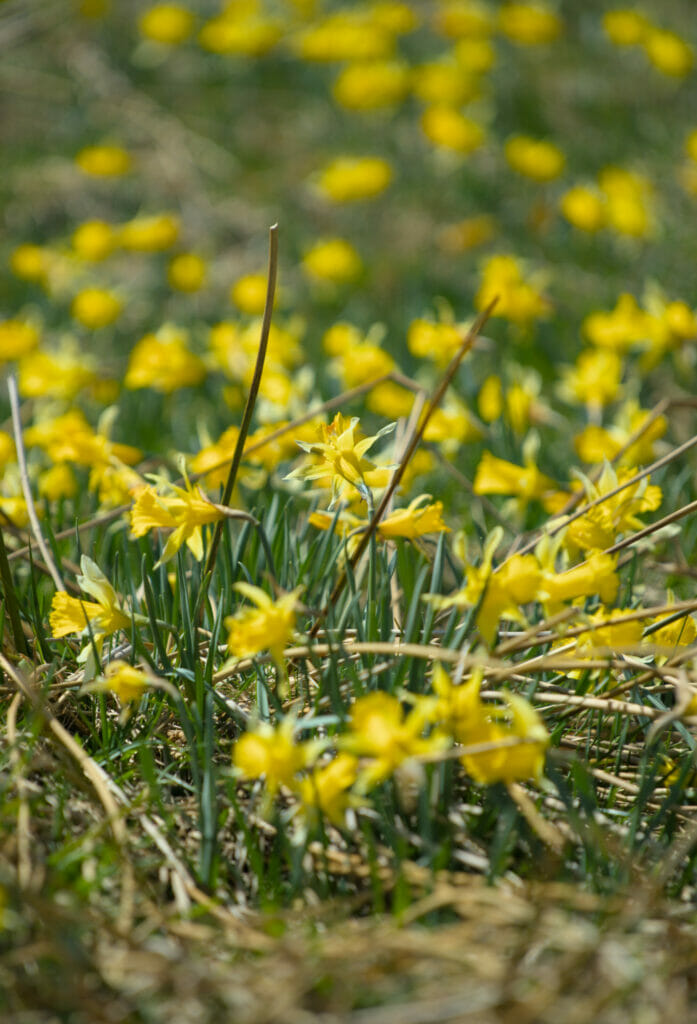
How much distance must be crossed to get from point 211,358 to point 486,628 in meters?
1.88

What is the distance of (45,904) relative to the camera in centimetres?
97

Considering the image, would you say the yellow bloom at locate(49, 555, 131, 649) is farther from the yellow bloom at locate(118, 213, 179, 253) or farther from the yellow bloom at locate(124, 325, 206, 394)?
the yellow bloom at locate(118, 213, 179, 253)

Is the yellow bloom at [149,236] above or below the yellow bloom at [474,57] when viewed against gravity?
below

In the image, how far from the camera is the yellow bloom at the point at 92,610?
1390 millimetres

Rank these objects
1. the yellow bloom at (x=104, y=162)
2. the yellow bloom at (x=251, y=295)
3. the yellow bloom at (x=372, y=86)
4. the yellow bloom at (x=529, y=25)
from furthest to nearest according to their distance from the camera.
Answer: the yellow bloom at (x=529, y=25) < the yellow bloom at (x=372, y=86) < the yellow bloom at (x=104, y=162) < the yellow bloom at (x=251, y=295)

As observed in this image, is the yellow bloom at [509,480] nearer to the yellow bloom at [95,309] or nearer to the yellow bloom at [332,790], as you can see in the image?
the yellow bloom at [332,790]

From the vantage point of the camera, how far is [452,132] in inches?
174

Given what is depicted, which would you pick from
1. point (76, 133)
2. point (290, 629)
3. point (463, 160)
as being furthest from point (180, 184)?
point (290, 629)

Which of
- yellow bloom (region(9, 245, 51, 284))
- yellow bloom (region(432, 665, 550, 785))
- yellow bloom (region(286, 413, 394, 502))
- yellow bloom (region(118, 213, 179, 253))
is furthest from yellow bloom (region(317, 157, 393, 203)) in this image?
yellow bloom (region(432, 665, 550, 785))

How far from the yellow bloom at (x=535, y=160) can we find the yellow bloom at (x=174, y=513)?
3.45 meters

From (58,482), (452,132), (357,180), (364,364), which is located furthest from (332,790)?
(452,132)

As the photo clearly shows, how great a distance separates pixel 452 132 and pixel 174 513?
3.61 metres

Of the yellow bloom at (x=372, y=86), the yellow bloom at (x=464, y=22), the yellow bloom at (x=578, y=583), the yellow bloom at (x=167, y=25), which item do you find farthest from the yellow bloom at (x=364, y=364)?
the yellow bloom at (x=167, y=25)

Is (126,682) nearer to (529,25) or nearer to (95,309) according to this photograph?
(95,309)
